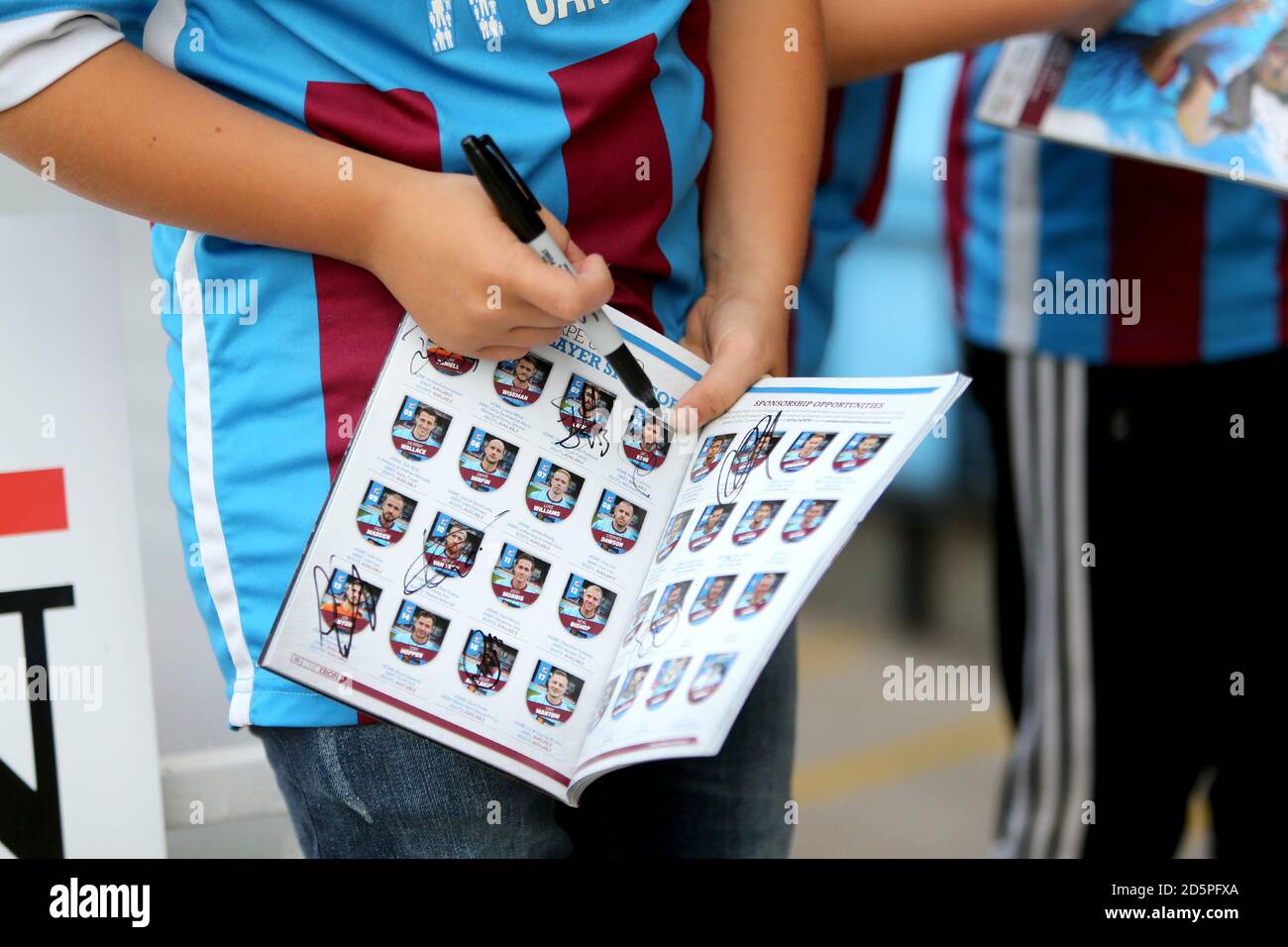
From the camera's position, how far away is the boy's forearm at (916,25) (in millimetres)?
1192

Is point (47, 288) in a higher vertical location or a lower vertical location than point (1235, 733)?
higher

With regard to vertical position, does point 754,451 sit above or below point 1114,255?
below

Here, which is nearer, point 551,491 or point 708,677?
point 708,677

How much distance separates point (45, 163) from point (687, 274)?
44cm

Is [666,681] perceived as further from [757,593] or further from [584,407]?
[584,407]

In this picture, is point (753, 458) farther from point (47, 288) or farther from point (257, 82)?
point (47, 288)

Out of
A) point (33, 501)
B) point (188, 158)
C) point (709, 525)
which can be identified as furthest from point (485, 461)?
point (33, 501)

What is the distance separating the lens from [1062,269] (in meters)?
1.56

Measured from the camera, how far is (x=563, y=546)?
0.86 m

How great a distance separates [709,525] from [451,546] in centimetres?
16

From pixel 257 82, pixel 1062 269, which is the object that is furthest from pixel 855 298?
pixel 257 82
